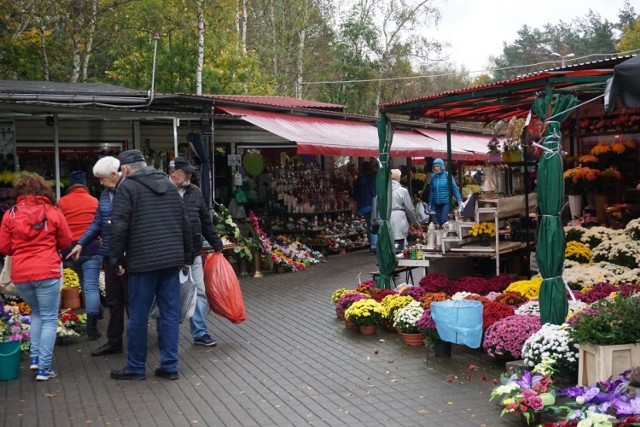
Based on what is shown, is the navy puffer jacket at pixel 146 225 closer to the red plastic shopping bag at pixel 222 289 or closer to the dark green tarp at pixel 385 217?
the red plastic shopping bag at pixel 222 289

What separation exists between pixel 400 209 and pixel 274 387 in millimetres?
6375

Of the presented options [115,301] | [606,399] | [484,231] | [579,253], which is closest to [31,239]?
[115,301]

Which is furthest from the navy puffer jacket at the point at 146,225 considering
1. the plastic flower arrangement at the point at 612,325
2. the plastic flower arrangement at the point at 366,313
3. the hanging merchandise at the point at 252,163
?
the hanging merchandise at the point at 252,163

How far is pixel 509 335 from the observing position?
716 cm

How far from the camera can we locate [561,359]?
6406mm

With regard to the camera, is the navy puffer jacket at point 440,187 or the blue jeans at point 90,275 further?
the navy puffer jacket at point 440,187

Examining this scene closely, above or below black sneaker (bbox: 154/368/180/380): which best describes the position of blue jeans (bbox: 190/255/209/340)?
above

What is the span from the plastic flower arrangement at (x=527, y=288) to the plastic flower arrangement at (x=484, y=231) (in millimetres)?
1276

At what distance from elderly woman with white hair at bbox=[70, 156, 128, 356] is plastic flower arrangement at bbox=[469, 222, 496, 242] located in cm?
495

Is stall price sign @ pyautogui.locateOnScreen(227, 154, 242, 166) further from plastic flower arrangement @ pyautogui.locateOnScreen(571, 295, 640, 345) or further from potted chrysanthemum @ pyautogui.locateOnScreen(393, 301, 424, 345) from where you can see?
plastic flower arrangement @ pyautogui.locateOnScreen(571, 295, 640, 345)

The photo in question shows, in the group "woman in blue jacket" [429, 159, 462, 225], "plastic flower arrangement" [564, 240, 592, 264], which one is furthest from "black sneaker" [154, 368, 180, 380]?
"woman in blue jacket" [429, 159, 462, 225]

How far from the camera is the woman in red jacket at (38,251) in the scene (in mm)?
6949

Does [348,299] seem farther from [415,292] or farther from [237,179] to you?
[237,179]

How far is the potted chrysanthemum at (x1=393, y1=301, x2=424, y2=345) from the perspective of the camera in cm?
844
